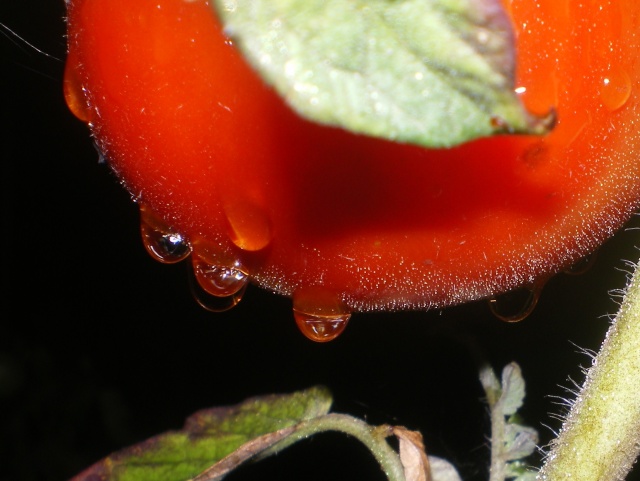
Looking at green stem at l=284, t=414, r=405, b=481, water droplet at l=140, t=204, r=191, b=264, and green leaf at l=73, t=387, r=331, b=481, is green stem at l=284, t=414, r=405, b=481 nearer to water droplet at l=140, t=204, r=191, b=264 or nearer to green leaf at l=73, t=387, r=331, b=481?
green leaf at l=73, t=387, r=331, b=481

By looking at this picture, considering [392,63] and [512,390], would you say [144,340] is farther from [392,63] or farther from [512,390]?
[392,63]

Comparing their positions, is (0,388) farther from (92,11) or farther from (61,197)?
(92,11)

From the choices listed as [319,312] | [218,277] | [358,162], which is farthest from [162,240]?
[358,162]

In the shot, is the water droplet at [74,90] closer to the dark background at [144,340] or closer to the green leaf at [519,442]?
the dark background at [144,340]

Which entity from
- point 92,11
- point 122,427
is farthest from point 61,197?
point 92,11

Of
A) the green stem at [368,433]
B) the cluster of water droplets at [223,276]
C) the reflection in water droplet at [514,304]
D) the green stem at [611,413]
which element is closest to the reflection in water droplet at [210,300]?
the cluster of water droplets at [223,276]

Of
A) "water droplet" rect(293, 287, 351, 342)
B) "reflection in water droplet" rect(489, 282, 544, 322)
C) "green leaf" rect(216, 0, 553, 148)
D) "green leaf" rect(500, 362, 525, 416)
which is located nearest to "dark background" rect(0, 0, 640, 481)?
"green leaf" rect(500, 362, 525, 416)
